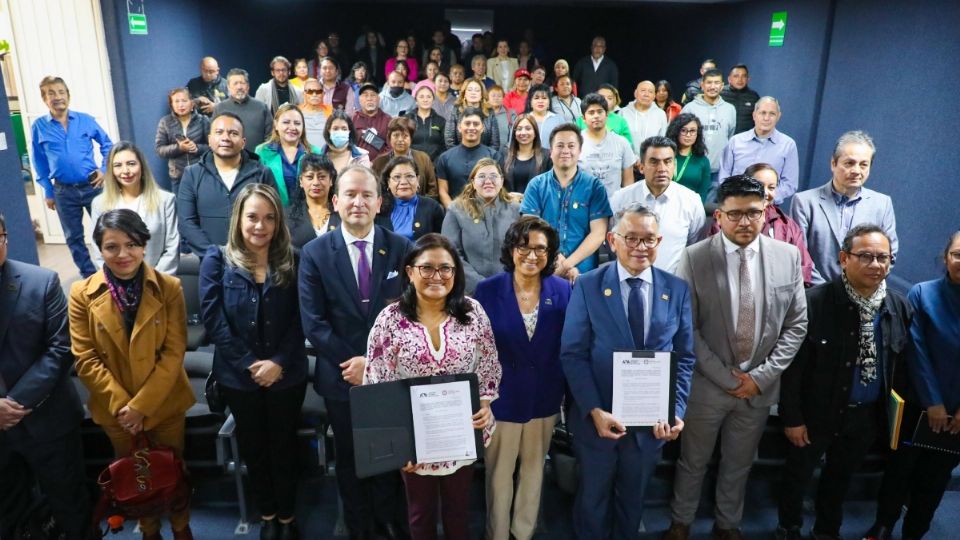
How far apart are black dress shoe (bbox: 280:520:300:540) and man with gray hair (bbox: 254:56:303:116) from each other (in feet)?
18.1

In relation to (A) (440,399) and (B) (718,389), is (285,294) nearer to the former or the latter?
(A) (440,399)

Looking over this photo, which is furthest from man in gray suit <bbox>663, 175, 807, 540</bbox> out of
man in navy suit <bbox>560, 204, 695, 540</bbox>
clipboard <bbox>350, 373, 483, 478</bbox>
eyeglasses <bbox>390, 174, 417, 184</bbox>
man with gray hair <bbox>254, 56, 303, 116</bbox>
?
man with gray hair <bbox>254, 56, 303, 116</bbox>

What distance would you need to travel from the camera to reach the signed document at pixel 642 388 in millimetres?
2488

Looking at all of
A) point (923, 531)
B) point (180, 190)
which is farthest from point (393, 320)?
point (923, 531)

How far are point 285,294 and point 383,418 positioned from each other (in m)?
0.76

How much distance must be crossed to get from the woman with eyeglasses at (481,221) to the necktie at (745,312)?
136cm

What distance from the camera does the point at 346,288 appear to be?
8.77 feet

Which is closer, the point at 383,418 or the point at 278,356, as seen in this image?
the point at 383,418

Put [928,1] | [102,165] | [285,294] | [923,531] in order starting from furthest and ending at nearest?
[102,165] < [928,1] < [923,531] < [285,294]

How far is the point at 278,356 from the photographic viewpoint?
2709 mm

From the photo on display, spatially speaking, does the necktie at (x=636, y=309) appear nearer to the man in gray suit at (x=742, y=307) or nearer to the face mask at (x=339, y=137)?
the man in gray suit at (x=742, y=307)

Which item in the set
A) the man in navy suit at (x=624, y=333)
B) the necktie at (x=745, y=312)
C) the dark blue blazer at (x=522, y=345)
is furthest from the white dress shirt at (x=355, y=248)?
the necktie at (x=745, y=312)

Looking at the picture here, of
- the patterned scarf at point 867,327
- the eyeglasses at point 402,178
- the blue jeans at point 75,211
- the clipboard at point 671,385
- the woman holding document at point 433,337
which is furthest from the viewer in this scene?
the blue jeans at point 75,211

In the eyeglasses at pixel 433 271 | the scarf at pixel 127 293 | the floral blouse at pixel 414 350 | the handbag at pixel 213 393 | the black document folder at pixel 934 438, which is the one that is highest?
the eyeglasses at pixel 433 271
